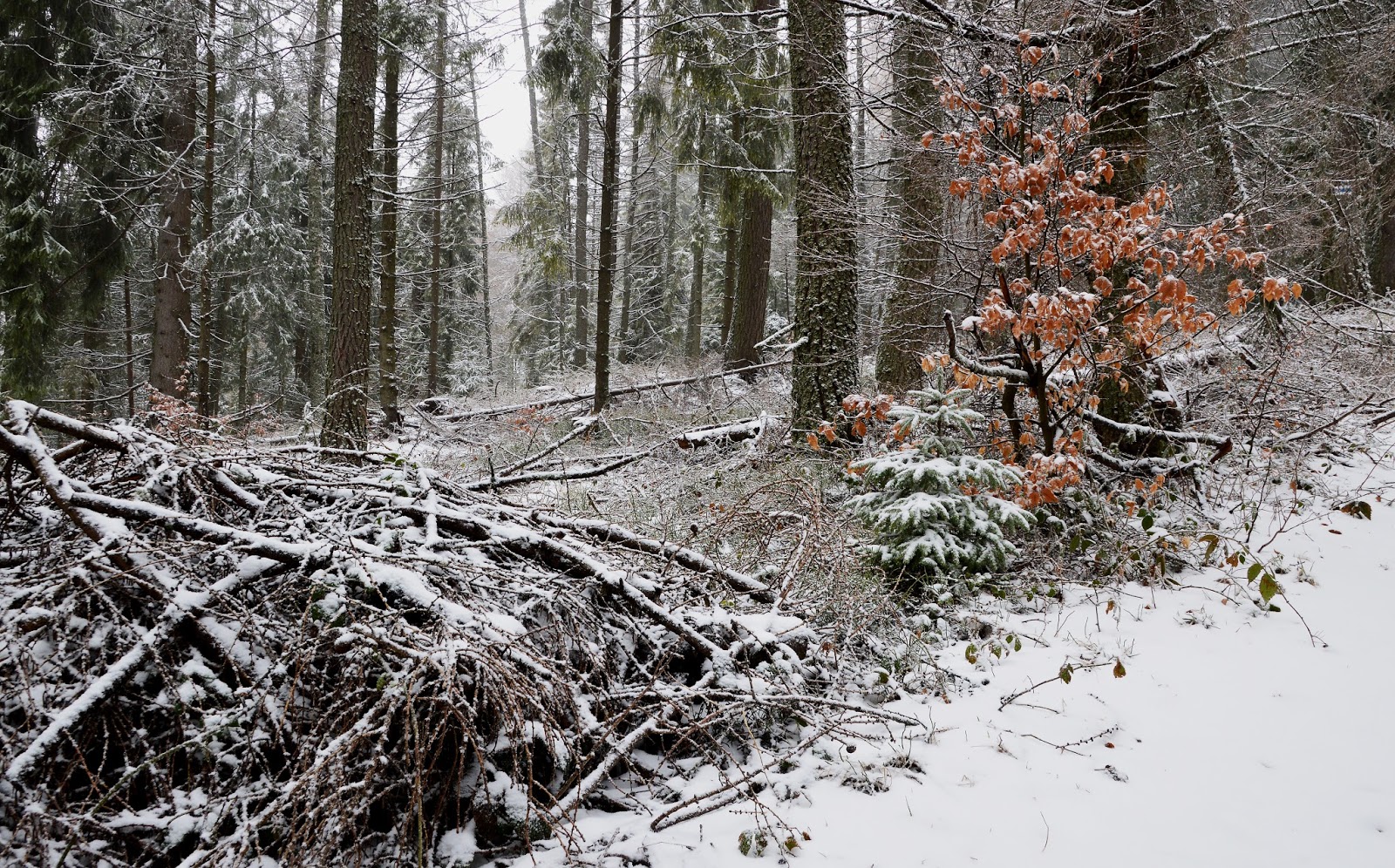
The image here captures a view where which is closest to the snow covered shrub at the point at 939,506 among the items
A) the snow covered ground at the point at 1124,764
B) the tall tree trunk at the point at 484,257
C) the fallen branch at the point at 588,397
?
the snow covered ground at the point at 1124,764

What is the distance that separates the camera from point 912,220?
6547 millimetres

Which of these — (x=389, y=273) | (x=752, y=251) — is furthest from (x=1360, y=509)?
(x=389, y=273)

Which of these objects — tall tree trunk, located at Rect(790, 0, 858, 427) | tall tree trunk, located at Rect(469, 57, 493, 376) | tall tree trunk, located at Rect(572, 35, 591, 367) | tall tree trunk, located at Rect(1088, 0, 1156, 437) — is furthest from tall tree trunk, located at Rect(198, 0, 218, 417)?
tall tree trunk, located at Rect(1088, 0, 1156, 437)

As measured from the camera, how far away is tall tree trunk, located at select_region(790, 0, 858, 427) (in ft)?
20.2

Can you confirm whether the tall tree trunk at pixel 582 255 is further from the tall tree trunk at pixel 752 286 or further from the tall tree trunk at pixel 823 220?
the tall tree trunk at pixel 823 220

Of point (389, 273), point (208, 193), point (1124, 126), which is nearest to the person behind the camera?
point (1124, 126)

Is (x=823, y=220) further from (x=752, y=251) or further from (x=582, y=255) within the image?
(x=582, y=255)

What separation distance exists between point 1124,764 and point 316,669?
114 inches

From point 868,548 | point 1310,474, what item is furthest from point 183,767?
point 1310,474

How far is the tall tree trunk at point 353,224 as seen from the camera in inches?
251

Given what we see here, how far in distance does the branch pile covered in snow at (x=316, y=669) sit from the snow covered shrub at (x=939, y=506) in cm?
121

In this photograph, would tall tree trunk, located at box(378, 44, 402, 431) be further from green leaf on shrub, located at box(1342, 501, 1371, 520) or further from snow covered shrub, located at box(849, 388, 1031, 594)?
green leaf on shrub, located at box(1342, 501, 1371, 520)

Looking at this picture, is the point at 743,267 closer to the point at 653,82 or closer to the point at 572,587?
the point at 653,82

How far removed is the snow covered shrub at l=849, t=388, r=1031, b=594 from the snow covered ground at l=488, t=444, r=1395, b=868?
456 mm
